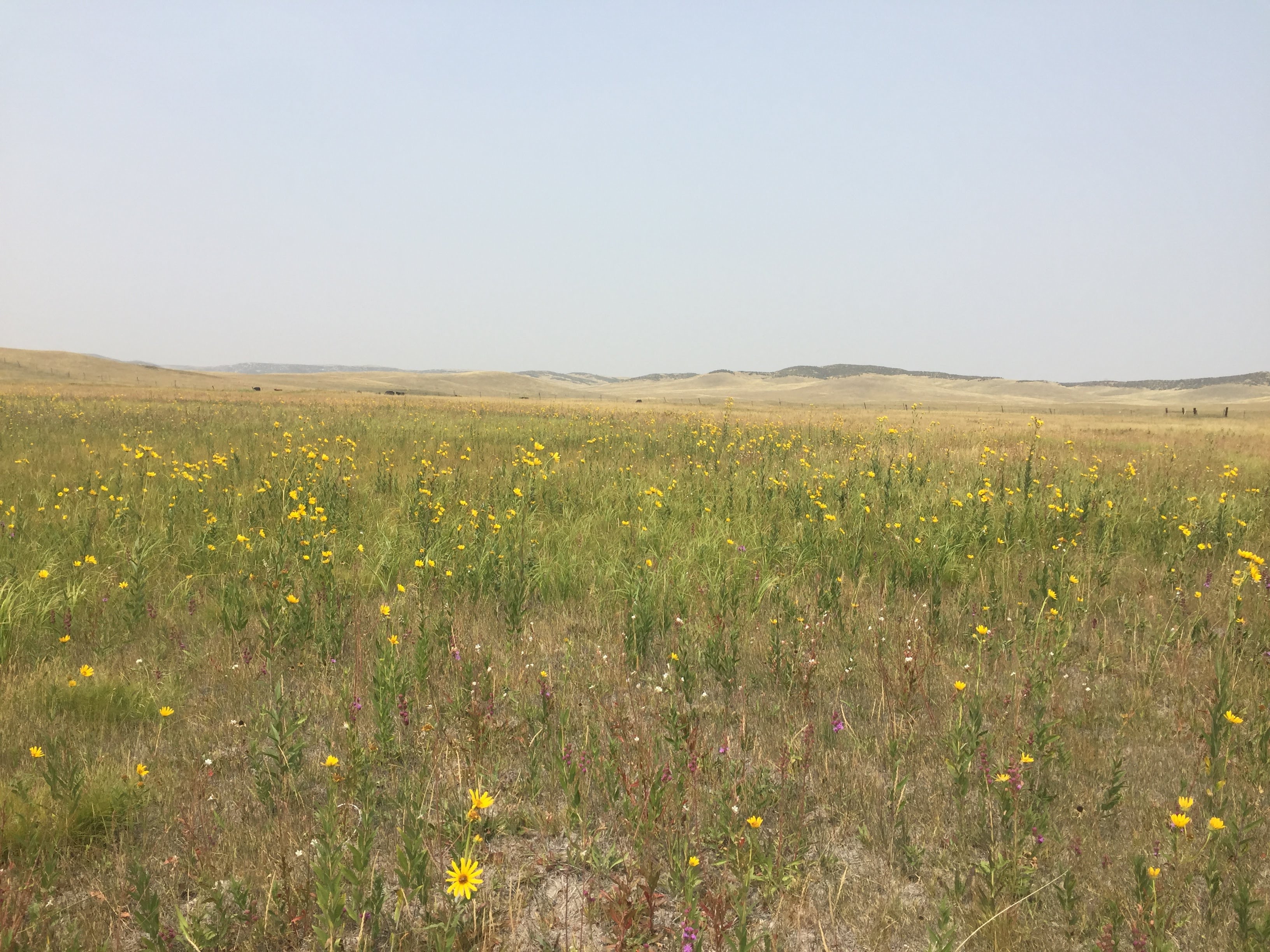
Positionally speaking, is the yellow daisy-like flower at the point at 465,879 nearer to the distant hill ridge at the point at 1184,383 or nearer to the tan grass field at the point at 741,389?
the tan grass field at the point at 741,389

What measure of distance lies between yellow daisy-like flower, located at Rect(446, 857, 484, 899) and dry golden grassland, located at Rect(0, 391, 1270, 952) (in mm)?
33

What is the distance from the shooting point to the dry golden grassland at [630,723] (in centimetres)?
200

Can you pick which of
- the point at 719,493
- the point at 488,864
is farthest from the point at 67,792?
the point at 719,493

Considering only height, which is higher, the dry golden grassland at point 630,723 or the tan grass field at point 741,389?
the tan grass field at point 741,389

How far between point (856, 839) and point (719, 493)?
5438 millimetres

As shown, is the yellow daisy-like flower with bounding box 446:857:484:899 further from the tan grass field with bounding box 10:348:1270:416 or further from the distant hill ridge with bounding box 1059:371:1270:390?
the distant hill ridge with bounding box 1059:371:1270:390

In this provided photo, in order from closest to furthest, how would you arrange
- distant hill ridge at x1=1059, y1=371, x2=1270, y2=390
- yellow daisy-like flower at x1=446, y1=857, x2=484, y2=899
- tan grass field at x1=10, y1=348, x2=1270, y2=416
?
yellow daisy-like flower at x1=446, y1=857, x2=484, y2=899 < tan grass field at x1=10, y1=348, x2=1270, y2=416 < distant hill ridge at x1=1059, y1=371, x2=1270, y2=390

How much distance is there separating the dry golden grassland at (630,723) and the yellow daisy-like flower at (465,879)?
33 mm

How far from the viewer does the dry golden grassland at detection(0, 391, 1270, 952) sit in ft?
6.56

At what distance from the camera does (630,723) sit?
297 centimetres

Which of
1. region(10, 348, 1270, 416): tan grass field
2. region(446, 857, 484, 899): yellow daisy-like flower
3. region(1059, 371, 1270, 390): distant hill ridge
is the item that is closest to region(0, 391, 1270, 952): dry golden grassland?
region(446, 857, 484, 899): yellow daisy-like flower

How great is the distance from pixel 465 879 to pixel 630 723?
1.24m

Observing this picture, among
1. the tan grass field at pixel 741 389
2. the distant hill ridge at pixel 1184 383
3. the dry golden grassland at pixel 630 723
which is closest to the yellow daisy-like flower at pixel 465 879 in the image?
the dry golden grassland at pixel 630 723

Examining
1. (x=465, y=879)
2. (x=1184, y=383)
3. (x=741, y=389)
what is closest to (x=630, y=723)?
(x=465, y=879)
